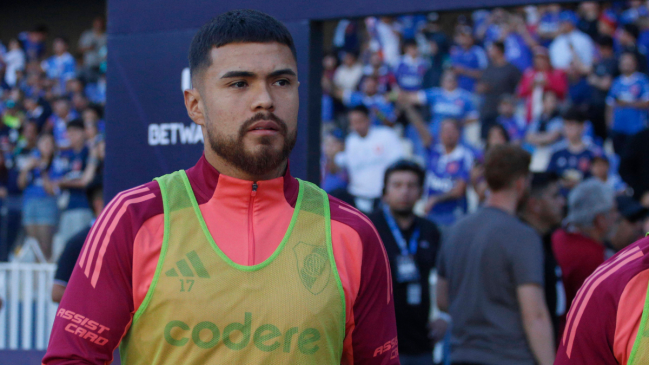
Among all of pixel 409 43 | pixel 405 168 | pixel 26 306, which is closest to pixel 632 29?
Answer: pixel 409 43

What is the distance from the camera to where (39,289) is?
655 cm

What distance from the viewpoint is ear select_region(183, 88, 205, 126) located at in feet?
6.69

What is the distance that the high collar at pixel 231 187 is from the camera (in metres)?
1.98

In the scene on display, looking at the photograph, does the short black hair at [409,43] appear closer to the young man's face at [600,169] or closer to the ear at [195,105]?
the young man's face at [600,169]

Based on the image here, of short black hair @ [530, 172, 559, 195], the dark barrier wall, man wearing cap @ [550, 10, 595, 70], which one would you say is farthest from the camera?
man wearing cap @ [550, 10, 595, 70]

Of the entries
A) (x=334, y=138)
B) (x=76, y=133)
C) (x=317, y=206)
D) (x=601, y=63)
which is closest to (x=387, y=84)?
(x=334, y=138)

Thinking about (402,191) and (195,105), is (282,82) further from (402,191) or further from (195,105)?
A: (402,191)

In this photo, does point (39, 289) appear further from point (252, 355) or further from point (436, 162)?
point (252, 355)

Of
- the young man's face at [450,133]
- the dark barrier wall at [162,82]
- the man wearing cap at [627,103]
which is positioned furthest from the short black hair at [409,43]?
the dark barrier wall at [162,82]

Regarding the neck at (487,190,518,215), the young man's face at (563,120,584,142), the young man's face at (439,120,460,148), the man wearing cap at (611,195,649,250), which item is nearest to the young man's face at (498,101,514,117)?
the young man's face at (439,120,460,148)

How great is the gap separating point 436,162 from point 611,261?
6.83 m

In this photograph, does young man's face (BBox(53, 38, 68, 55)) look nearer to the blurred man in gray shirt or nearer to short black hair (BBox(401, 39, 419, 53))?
short black hair (BBox(401, 39, 419, 53))

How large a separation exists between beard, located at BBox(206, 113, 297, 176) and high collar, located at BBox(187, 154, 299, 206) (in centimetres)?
4

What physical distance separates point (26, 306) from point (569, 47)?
28.6 feet
